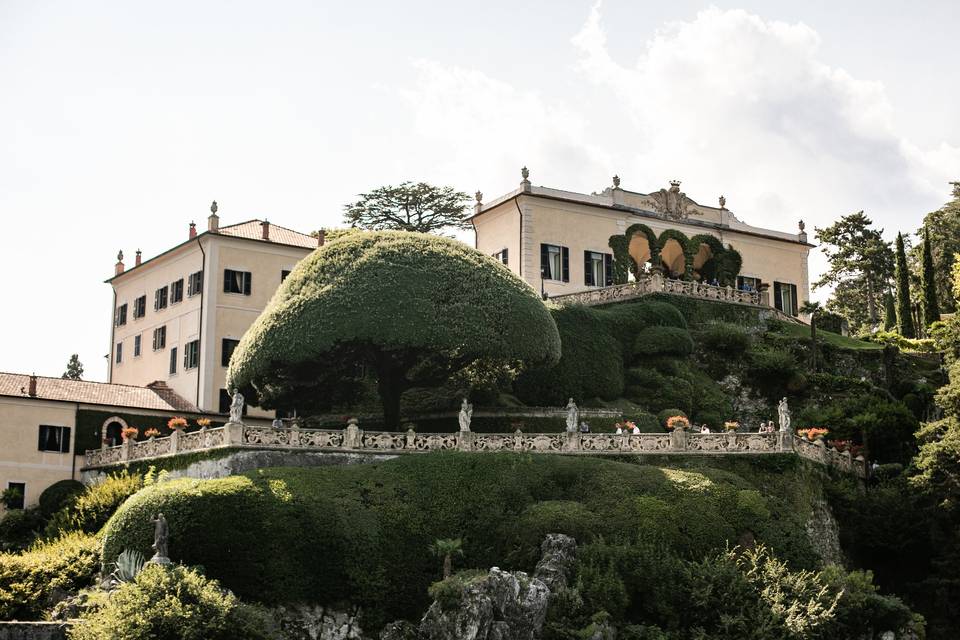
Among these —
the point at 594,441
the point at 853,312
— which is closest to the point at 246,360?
the point at 594,441

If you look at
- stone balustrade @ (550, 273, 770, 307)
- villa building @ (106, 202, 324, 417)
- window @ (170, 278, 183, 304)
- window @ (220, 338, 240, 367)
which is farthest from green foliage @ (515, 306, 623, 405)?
window @ (170, 278, 183, 304)

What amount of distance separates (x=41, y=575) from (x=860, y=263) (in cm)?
5921

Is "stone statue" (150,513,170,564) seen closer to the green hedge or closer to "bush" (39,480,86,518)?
the green hedge

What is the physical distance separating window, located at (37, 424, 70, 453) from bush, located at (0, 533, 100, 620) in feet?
31.6

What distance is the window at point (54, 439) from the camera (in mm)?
54812

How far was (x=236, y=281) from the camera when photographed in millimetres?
65188

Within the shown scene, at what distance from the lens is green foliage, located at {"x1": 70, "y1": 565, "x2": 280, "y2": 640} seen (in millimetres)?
37094

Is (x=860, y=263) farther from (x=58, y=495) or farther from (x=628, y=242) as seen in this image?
(x=58, y=495)

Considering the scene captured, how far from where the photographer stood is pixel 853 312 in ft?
305

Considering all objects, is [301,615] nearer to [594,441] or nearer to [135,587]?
[135,587]

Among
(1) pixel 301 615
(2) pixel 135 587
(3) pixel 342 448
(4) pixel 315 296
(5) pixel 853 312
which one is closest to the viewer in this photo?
(2) pixel 135 587

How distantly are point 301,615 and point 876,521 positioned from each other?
21301mm

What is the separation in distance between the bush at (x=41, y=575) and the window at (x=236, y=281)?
69.1 ft

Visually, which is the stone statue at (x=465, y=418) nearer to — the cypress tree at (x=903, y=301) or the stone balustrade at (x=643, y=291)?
the stone balustrade at (x=643, y=291)
